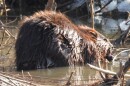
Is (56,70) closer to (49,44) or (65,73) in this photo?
(65,73)

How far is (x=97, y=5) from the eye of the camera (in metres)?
11.5

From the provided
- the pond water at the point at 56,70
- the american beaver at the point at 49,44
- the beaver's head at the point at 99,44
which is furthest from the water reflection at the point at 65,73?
the beaver's head at the point at 99,44

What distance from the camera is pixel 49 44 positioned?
5887 millimetres

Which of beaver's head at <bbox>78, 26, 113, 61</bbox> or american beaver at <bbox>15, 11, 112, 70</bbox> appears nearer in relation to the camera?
american beaver at <bbox>15, 11, 112, 70</bbox>

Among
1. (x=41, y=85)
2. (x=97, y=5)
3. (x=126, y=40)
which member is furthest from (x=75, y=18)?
(x=41, y=85)

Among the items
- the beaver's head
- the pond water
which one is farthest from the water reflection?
the beaver's head

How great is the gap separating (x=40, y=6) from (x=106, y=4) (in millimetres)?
1815

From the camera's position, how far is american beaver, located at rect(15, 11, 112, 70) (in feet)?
19.4

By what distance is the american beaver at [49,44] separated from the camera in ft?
19.4

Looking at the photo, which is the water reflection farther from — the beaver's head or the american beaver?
the beaver's head

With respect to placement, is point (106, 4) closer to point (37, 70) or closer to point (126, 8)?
point (126, 8)

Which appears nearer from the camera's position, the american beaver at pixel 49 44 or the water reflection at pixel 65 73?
the water reflection at pixel 65 73

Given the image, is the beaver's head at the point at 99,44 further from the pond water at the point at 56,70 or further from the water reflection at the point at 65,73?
the water reflection at the point at 65,73

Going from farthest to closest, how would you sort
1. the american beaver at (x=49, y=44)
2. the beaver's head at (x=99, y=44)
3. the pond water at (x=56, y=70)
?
the beaver's head at (x=99, y=44) < the american beaver at (x=49, y=44) < the pond water at (x=56, y=70)
